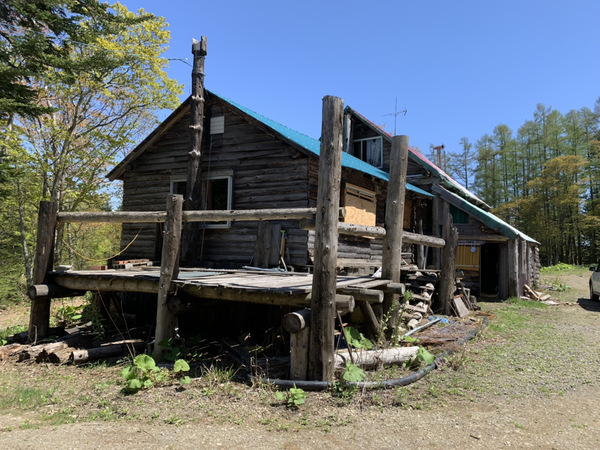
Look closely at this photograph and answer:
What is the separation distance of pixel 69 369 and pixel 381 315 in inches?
186

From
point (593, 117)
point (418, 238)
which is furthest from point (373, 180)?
point (593, 117)

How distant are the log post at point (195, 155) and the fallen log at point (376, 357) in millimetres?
7124

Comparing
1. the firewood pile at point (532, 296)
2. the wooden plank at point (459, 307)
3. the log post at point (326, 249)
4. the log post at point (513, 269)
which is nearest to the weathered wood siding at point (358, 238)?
the wooden plank at point (459, 307)

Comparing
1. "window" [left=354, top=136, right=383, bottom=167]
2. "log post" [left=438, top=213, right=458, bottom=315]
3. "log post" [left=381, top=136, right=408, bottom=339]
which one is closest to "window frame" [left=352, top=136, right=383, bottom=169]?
"window" [left=354, top=136, right=383, bottom=167]

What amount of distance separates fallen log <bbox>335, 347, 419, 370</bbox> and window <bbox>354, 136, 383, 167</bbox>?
44.4ft

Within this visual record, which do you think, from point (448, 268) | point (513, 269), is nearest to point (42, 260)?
point (448, 268)

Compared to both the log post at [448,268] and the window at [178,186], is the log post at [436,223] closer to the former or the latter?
the log post at [448,268]

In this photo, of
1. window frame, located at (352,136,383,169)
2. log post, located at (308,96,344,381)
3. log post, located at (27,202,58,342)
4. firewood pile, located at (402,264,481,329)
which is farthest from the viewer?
window frame, located at (352,136,383,169)

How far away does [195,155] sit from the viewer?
1119cm

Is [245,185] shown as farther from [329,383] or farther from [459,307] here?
[329,383]

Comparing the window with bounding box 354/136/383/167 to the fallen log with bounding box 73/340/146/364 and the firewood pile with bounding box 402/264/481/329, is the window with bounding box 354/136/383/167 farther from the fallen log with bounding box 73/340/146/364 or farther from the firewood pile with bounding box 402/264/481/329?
the fallen log with bounding box 73/340/146/364

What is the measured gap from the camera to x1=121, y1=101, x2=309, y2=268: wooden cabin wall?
10391 millimetres

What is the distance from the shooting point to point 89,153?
54.8 ft

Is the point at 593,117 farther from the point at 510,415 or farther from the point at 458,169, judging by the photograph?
the point at 510,415
